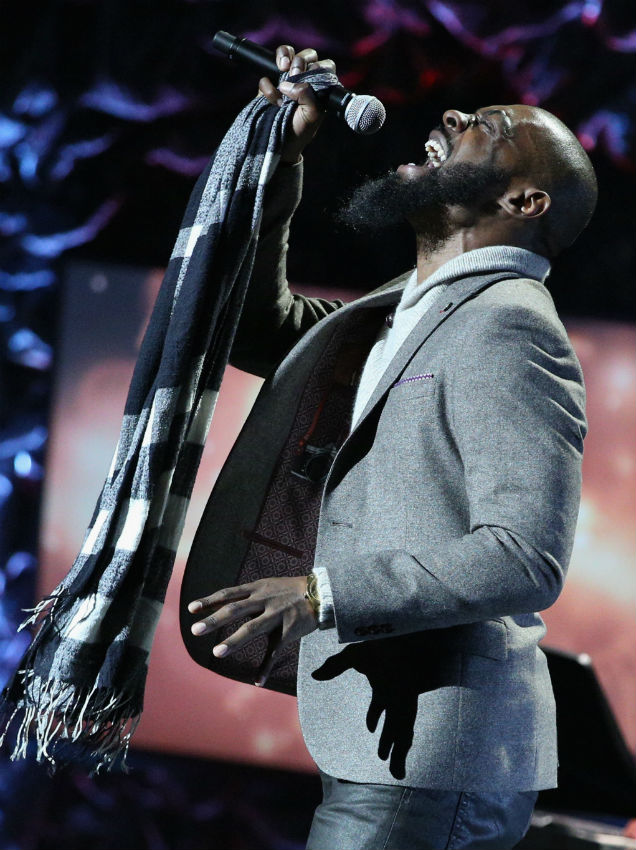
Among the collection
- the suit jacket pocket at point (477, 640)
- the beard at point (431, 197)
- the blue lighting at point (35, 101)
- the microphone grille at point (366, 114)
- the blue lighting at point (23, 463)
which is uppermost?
the microphone grille at point (366, 114)

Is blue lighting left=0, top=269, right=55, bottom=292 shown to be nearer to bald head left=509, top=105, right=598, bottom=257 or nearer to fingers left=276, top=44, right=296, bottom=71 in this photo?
fingers left=276, top=44, right=296, bottom=71

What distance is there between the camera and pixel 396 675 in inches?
46.1

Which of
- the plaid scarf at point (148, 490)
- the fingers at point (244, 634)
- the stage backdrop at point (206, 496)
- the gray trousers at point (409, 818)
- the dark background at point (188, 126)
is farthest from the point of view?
the dark background at point (188, 126)

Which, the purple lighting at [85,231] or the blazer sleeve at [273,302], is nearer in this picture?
the blazer sleeve at [273,302]

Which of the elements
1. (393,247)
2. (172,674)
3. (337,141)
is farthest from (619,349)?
(172,674)

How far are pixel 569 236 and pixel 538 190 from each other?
0.09m

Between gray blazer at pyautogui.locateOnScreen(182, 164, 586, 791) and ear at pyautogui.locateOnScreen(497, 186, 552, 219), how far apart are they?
16 centimetres

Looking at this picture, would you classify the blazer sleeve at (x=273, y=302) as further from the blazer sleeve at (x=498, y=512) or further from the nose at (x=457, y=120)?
the blazer sleeve at (x=498, y=512)

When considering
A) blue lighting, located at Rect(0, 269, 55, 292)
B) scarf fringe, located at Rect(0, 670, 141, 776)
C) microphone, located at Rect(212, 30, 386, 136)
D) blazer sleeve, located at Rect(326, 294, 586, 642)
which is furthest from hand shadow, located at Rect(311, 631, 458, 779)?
blue lighting, located at Rect(0, 269, 55, 292)

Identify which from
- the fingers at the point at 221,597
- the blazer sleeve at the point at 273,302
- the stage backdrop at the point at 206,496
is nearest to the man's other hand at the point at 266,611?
the fingers at the point at 221,597

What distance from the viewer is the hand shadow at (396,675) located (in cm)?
114

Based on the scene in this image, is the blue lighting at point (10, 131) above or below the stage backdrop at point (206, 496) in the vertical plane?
above

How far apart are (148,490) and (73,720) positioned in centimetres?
Answer: 32

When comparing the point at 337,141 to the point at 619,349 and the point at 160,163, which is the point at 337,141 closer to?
the point at 160,163
